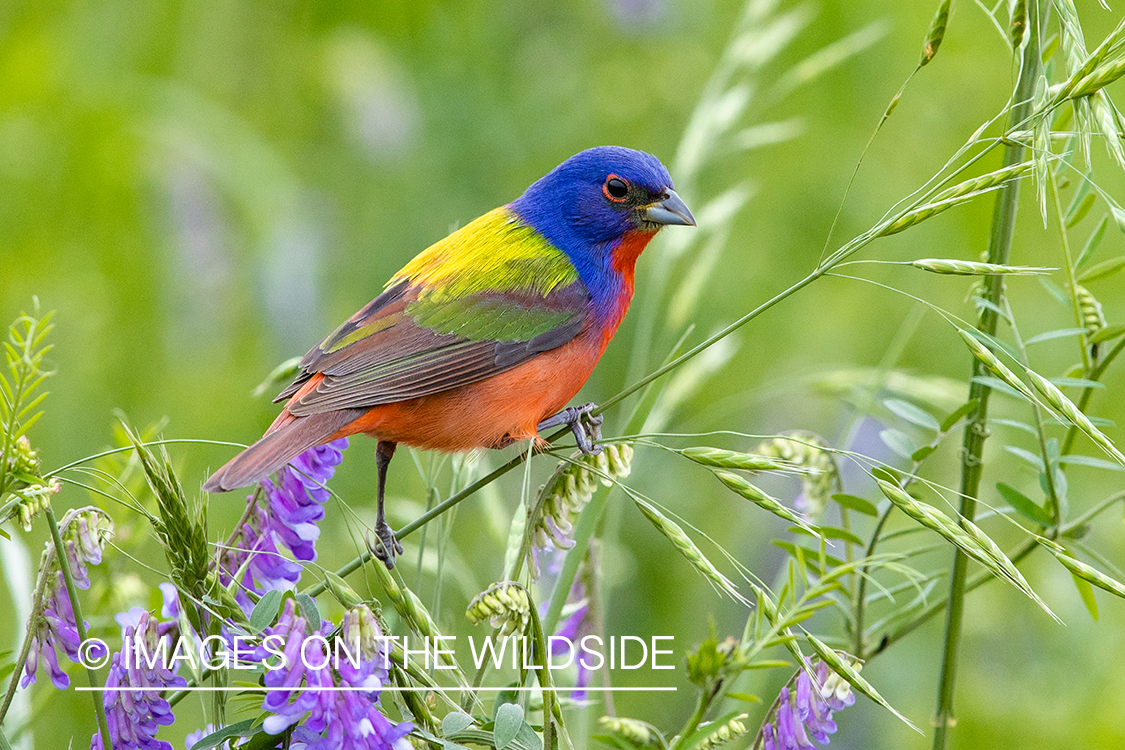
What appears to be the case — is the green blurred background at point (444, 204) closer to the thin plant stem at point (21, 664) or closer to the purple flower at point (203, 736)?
the purple flower at point (203, 736)

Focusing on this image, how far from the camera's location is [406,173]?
507 cm

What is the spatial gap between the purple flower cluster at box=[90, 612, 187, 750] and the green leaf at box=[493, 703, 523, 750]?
1.36 ft

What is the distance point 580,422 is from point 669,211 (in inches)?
37.3

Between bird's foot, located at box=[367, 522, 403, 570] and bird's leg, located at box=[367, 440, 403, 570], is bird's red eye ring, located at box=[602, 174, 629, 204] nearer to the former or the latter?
bird's leg, located at box=[367, 440, 403, 570]


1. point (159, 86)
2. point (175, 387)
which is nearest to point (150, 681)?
point (175, 387)

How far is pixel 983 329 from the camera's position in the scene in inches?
72.5

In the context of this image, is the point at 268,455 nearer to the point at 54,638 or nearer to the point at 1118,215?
the point at 54,638

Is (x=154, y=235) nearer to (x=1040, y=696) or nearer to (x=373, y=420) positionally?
(x=373, y=420)

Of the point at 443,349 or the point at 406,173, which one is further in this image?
the point at 406,173

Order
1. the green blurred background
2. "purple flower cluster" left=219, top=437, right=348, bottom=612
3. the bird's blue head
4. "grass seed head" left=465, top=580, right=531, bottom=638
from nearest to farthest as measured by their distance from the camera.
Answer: "grass seed head" left=465, top=580, right=531, bottom=638 → "purple flower cluster" left=219, top=437, right=348, bottom=612 → the bird's blue head → the green blurred background

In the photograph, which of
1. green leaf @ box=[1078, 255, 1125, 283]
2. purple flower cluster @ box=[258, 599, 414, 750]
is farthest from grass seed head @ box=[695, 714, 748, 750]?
green leaf @ box=[1078, 255, 1125, 283]

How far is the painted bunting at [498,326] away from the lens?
2.78 metres

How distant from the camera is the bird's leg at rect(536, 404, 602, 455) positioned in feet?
8.48

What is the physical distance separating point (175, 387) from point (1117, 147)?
3699 mm
